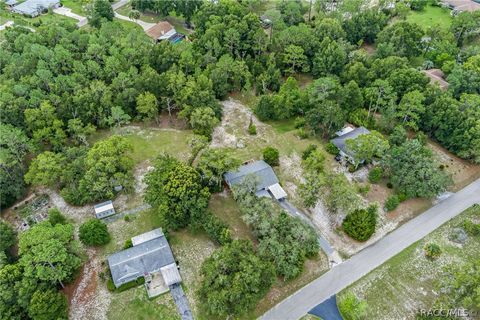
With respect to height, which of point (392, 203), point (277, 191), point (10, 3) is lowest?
point (392, 203)

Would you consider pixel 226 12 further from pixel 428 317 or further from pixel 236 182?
pixel 428 317

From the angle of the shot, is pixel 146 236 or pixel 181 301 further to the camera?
pixel 146 236

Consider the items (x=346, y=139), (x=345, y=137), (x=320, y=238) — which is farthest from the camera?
(x=345, y=137)

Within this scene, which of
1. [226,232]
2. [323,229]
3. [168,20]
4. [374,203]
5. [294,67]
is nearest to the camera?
[226,232]

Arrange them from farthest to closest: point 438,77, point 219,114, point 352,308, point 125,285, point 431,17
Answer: point 431,17 → point 438,77 → point 219,114 → point 125,285 → point 352,308

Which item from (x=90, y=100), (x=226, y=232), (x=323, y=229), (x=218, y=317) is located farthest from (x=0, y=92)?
(x=323, y=229)

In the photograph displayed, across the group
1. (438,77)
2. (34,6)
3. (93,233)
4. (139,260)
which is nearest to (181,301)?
(139,260)

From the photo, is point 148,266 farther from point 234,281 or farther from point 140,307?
point 234,281

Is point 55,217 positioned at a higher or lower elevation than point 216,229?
lower
